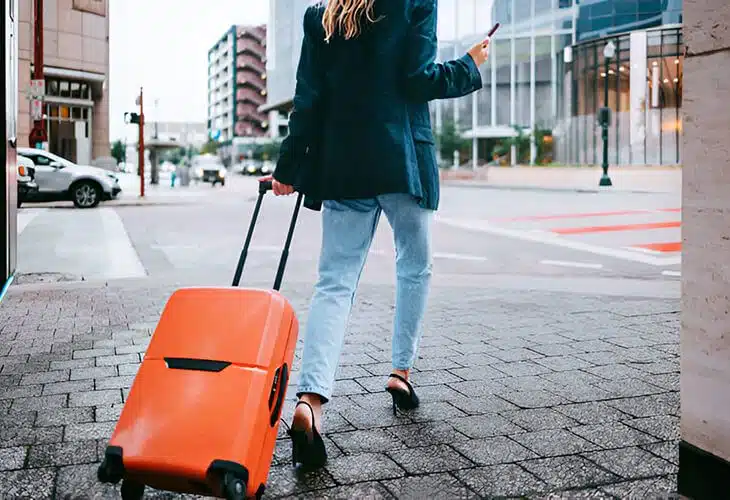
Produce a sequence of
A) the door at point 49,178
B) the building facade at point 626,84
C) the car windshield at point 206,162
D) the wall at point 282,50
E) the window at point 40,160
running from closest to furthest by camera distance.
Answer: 1. the window at point 40,160
2. the door at point 49,178
3. the building facade at point 626,84
4. the car windshield at point 206,162
5. the wall at point 282,50

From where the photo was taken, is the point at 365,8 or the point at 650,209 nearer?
the point at 365,8

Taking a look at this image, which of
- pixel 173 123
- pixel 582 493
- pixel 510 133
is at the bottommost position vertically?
pixel 582 493

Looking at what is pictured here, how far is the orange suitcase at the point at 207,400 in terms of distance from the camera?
2.20 m

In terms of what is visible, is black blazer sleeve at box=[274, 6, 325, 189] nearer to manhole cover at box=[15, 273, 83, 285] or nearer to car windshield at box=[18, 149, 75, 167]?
manhole cover at box=[15, 273, 83, 285]

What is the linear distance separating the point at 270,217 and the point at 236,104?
153m

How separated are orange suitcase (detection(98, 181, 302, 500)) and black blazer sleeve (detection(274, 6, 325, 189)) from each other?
2.28 ft

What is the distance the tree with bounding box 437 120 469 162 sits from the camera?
212 feet

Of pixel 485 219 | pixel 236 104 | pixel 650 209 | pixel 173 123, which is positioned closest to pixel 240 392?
pixel 485 219

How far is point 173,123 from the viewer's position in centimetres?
15338

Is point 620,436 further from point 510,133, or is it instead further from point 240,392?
point 510,133

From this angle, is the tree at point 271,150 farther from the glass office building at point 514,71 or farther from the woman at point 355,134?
the woman at point 355,134

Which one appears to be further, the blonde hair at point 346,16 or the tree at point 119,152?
the tree at point 119,152

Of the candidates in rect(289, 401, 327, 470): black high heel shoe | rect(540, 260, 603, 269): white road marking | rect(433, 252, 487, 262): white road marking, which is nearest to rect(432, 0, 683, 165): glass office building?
rect(433, 252, 487, 262): white road marking

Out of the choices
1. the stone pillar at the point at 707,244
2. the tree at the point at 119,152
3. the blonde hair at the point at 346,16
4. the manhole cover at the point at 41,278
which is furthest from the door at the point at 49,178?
the stone pillar at the point at 707,244
